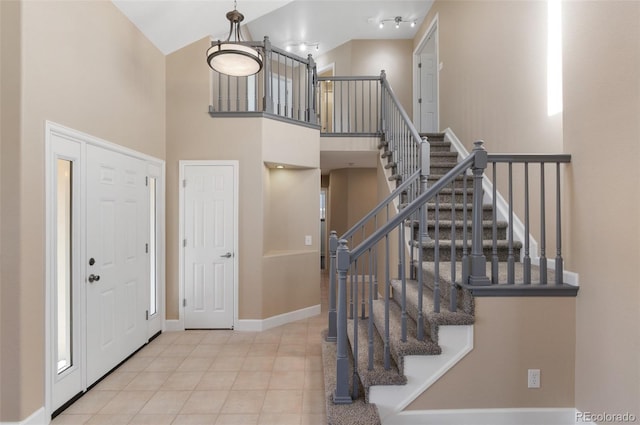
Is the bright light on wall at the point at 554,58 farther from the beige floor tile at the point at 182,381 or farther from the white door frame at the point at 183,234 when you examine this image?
the beige floor tile at the point at 182,381

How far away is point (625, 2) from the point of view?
67.8 inches

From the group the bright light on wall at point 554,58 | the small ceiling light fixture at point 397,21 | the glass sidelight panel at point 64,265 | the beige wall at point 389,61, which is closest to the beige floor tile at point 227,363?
the glass sidelight panel at point 64,265

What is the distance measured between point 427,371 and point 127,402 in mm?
2246

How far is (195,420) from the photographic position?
227 cm

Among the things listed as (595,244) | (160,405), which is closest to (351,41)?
(595,244)

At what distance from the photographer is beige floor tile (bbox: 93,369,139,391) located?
107 inches

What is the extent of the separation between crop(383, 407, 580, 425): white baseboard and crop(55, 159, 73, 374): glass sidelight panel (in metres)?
2.42

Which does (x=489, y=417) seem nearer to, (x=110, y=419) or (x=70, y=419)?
(x=110, y=419)

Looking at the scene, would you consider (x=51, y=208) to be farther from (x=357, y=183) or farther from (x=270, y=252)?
(x=357, y=183)

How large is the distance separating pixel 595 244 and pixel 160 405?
10.4ft

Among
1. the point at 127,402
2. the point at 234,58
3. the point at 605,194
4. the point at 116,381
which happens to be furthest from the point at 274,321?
the point at 605,194

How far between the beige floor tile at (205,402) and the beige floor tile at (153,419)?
0.33 ft

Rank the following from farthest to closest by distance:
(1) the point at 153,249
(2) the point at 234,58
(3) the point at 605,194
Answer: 1. (1) the point at 153,249
2. (2) the point at 234,58
3. (3) the point at 605,194

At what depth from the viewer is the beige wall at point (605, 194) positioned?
1721mm
